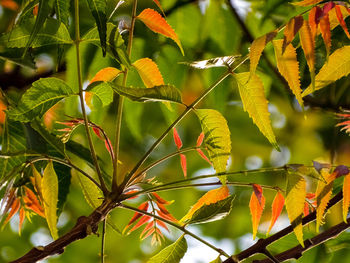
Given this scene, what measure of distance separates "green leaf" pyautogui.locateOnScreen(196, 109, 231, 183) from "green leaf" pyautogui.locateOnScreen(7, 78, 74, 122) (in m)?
0.20

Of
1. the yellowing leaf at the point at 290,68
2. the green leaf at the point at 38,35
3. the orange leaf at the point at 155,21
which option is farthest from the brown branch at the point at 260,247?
the green leaf at the point at 38,35

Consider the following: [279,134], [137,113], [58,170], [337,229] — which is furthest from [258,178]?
[337,229]

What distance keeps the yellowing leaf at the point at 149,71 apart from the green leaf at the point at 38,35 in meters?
0.11

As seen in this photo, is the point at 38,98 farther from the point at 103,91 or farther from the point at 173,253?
the point at 173,253

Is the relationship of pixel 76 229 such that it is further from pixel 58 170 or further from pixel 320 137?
pixel 320 137

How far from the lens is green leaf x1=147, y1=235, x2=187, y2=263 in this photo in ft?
2.51

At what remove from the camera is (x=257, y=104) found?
2.35ft

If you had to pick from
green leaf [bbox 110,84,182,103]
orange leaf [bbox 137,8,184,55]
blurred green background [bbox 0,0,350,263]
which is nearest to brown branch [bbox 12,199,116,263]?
green leaf [bbox 110,84,182,103]

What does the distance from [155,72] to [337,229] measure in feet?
1.14

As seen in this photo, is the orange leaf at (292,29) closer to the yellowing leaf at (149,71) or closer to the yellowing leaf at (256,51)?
the yellowing leaf at (256,51)

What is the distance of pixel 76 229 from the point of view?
2.23ft

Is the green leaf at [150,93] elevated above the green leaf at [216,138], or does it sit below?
above

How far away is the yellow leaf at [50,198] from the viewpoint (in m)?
0.71

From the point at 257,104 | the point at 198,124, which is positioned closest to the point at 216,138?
the point at 257,104
